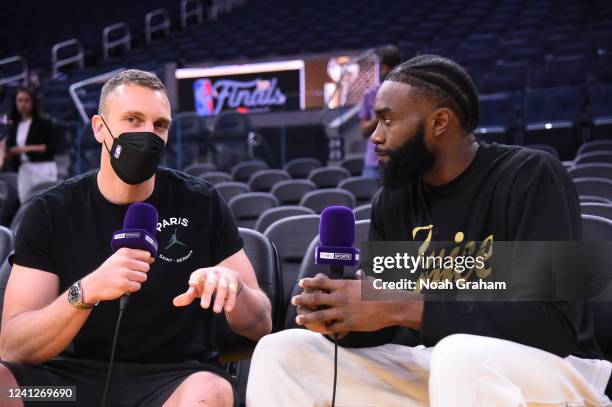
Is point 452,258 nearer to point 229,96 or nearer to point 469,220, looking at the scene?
point 469,220

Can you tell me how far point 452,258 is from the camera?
215 centimetres

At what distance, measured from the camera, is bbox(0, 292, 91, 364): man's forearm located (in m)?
2.13

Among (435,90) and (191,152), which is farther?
(191,152)

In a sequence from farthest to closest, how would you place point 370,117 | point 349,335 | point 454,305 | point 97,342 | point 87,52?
point 87,52 → point 370,117 → point 97,342 → point 349,335 → point 454,305

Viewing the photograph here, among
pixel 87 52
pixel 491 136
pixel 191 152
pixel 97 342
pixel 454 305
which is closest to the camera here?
pixel 454 305

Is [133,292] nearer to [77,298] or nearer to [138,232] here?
[77,298]

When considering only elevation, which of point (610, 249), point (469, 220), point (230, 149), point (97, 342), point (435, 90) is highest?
point (435, 90)

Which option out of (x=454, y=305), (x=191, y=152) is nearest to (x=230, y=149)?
(x=191, y=152)

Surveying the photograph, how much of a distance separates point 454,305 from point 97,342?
110 cm

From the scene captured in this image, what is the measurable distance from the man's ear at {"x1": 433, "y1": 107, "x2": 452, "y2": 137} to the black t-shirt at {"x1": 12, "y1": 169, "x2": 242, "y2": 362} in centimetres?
74

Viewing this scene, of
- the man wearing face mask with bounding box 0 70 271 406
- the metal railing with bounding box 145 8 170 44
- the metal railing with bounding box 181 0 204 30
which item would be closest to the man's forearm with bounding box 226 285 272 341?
the man wearing face mask with bounding box 0 70 271 406

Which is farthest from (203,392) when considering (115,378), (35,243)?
(35,243)

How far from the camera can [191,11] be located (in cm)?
1819

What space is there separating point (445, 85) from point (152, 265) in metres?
1.03
